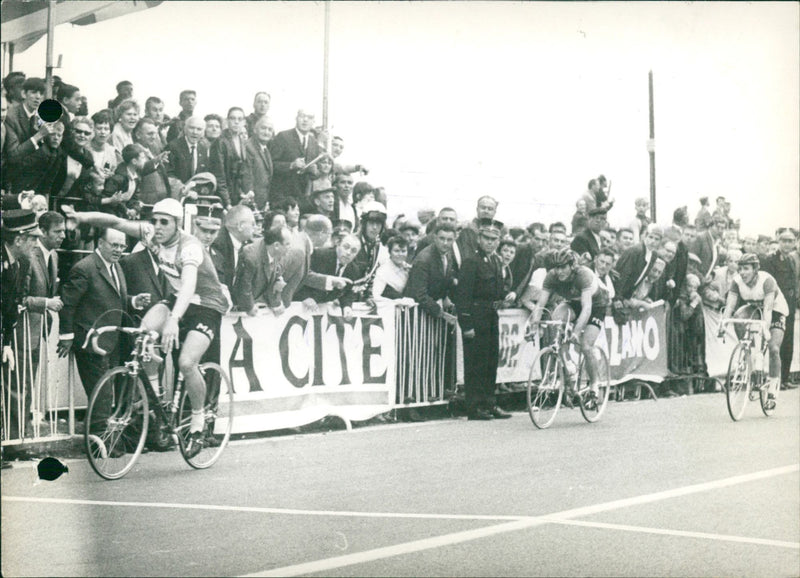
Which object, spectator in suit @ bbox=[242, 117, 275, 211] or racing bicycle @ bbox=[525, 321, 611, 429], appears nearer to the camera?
spectator in suit @ bbox=[242, 117, 275, 211]

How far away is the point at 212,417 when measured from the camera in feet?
17.0

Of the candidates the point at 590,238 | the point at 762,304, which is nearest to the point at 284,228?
the point at 590,238

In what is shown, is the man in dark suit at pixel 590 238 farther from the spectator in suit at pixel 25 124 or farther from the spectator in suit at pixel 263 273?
the spectator in suit at pixel 25 124

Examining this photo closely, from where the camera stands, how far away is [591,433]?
659 centimetres

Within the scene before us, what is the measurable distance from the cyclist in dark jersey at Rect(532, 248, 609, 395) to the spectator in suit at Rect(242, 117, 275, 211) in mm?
2225

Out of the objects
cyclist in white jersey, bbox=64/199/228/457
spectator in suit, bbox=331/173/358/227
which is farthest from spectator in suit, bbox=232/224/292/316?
spectator in suit, bbox=331/173/358/227

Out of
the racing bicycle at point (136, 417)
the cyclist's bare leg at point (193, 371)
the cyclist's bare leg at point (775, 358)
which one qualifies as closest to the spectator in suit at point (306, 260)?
the cyclist's bare leg at point (193, 371)

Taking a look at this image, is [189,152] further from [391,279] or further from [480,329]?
[480,329]

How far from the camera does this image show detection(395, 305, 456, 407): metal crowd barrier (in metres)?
6.25

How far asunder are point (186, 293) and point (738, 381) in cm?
390

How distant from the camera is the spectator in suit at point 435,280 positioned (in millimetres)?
6383

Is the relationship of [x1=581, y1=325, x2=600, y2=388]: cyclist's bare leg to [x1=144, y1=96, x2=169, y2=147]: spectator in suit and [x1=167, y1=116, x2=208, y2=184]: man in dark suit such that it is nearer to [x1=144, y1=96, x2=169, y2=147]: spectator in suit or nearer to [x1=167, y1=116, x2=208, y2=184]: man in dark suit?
[x1=167, y1=116, x2=208, y2=184]: man in dark suit

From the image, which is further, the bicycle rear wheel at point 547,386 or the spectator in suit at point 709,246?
the bicycle rear wheel at point 547,386

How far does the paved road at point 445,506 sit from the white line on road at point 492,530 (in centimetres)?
1
